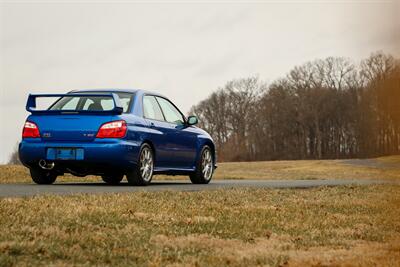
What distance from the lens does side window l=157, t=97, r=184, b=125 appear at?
11586mm

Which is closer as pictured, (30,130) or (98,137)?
(98,137)

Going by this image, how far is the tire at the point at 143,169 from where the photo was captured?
33.8 feet

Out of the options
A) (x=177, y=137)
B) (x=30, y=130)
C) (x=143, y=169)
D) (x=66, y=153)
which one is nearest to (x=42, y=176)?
(x=30, y=130)

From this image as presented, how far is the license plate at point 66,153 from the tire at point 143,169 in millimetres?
1019

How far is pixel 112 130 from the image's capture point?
978 cm

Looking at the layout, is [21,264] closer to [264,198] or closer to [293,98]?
[264,198]

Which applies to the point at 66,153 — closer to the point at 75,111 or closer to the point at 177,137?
the point at 75,111

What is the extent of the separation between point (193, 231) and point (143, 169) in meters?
5.28

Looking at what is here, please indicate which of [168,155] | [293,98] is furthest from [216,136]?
[168,155]

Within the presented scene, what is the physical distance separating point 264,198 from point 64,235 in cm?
468

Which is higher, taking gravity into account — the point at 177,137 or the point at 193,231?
the point at 177,137

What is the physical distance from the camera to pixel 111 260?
3.85 metres

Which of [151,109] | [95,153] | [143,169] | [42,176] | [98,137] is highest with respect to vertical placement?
[151,109]

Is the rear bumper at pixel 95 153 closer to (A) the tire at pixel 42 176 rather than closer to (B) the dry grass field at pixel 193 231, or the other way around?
(A) the tire at pixel 42 176
